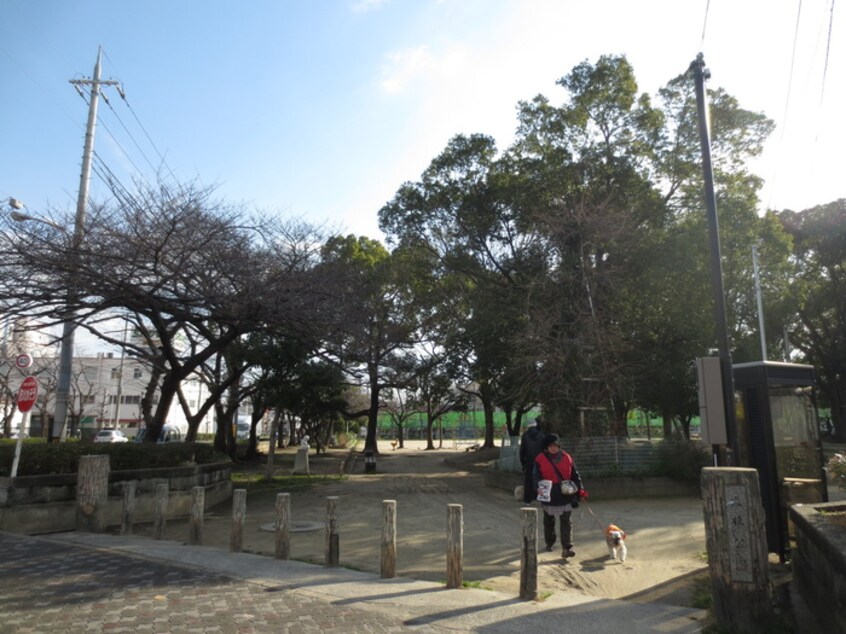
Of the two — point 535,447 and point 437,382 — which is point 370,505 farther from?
point 437,382

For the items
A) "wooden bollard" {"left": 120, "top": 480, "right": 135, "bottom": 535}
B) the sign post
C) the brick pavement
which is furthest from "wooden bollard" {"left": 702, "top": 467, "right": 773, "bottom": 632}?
the sign post

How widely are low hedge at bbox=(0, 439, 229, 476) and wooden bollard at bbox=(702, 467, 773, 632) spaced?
36.1ft

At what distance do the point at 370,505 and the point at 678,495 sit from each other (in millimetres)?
7454

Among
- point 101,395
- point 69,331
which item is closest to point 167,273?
point 69,331

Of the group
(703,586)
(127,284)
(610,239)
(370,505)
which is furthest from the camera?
(610,239)

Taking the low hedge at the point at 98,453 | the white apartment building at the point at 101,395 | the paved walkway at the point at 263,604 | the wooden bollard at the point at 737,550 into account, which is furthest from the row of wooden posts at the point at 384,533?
the white apartment building at the point at 101,395

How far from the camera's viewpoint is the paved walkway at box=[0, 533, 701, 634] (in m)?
5.07

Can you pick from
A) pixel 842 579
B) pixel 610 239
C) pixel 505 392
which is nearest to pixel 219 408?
pixel 505 392

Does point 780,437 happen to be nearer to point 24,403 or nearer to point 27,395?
point 24,403

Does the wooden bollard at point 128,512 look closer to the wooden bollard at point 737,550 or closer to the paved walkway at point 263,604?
the paved walkway at point 263,604

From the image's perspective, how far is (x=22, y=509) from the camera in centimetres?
1006

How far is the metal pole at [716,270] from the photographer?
7.54 meters

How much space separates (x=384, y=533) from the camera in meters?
6.76

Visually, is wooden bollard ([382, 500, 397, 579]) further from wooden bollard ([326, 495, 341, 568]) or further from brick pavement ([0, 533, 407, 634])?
brick pavement ([0, 533, 407, 634])
